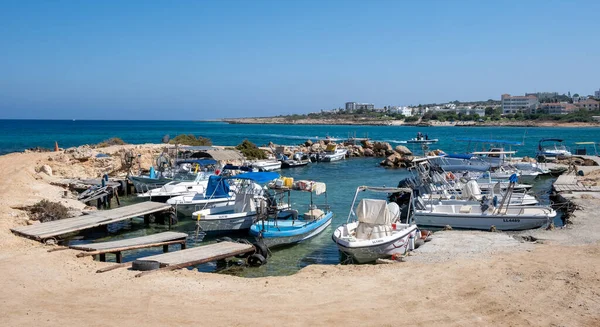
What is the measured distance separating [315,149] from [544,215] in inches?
1695

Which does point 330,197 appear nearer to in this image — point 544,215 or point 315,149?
point 544,215

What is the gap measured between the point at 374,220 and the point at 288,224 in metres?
4.59

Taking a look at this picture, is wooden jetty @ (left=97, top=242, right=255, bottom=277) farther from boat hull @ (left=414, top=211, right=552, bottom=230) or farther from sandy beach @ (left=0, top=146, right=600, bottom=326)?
boat hull @ (left=414, top=211, right=552, bottom=230)

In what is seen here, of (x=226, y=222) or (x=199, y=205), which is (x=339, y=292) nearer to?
(x=226, y=222)

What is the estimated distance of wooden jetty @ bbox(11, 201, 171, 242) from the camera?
17297 mm

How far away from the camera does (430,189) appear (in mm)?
25219

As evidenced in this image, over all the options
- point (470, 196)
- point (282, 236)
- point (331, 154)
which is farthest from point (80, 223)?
point (331, 154)

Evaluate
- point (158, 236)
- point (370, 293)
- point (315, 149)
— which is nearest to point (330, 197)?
point (158, 236)

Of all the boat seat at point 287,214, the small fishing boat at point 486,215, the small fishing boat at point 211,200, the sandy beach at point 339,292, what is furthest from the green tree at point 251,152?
the sandy beach at point 339,292

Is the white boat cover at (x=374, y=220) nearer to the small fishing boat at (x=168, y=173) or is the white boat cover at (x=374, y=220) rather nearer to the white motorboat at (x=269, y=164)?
the small fishing boat at (x=168, y=173)

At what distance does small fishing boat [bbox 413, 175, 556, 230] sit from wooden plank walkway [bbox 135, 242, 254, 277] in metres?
8.95

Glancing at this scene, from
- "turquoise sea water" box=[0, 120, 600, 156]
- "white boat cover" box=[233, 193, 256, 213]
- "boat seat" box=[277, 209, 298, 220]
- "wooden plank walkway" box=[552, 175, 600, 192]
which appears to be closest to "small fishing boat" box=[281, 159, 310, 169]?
"wooden plank walkway" box=[552, 175, 600, 192]

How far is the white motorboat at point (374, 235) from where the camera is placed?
621 inches

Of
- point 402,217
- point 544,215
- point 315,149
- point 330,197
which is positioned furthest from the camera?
point 315,149
